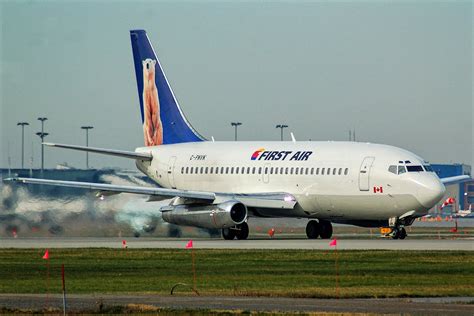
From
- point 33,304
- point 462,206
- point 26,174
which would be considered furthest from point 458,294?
point 462,206

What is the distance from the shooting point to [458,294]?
31031mm

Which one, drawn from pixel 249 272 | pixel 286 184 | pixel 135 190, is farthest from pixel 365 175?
pixel 249 272

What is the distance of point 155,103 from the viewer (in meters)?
70.4

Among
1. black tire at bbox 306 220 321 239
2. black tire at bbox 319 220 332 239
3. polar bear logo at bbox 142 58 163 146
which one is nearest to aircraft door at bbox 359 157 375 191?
black tire at bbox 319 220 332 239

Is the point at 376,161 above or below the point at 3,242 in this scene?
above

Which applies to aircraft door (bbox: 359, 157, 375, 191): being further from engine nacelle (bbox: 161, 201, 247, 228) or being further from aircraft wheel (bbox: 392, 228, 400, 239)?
engine nacelle (bbox: 161, 201, 247, 228)

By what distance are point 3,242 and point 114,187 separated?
565 centimetres

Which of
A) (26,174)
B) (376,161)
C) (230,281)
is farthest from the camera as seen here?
(26,174)

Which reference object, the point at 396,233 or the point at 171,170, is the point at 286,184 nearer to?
the point at 396,233

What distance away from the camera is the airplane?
57094 millimetres

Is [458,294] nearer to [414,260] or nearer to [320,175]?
[414,260]

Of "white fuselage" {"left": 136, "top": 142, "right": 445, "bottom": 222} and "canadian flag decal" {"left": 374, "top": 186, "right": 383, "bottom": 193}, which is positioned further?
"canadian flag decal" {"left": 374, "top": 186, "right": 383, "bottom": 193}

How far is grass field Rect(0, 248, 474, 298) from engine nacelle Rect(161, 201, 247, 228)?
8.90m

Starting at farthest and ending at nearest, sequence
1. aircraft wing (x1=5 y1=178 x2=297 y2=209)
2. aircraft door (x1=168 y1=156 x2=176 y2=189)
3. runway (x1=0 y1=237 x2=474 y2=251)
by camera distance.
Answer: aircraft door (x1=168 y1=156 x2=176 y2=189) < aircraft wing (x1=5 y1=178 x2=297 y2=209) < runway (x1=0 y1=237 x2=474 y2=251)
